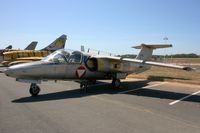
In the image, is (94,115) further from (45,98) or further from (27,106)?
(45,98)

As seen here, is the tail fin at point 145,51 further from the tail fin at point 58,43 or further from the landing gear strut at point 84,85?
the tail fin at point 58,43

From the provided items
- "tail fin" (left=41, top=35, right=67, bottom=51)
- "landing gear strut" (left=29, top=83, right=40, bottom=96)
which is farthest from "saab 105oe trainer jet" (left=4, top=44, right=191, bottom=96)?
"tail fin" (left=41, top=35, right=67, bottom=51)

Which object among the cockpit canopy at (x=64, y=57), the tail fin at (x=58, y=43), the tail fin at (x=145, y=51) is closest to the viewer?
the cockpit canopy at (x=64, y=57)

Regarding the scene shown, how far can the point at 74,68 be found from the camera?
1233 cm

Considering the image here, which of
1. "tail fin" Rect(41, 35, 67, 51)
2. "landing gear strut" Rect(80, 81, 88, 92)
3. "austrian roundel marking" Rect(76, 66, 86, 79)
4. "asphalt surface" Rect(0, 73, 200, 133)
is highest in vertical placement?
"tail fin" Rect(41, 35, 67, 51)

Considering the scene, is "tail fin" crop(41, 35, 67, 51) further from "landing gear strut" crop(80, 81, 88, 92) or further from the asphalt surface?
the asphalt surface

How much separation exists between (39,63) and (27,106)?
9.95 ft

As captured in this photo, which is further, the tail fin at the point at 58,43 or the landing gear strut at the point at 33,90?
the tail fin at the point at 58,43

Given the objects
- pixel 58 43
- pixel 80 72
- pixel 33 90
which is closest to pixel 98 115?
pixel 33 90

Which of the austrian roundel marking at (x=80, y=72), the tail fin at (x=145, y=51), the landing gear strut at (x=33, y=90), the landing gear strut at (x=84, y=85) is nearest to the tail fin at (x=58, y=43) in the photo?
the tail fin at (x=145, y=51)

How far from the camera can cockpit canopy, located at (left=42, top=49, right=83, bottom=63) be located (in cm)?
1160

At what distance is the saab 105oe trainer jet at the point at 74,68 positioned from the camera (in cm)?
1046

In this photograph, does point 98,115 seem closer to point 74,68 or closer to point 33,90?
point 33,90

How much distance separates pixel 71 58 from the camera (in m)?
12.2
